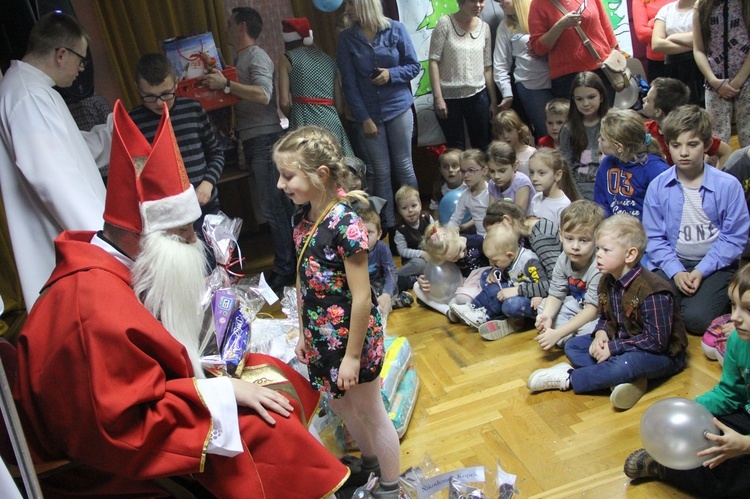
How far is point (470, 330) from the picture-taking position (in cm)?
339

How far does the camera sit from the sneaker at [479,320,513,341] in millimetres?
3230

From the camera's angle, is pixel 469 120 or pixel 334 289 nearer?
pixel 334 289

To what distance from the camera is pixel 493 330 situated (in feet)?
10.6

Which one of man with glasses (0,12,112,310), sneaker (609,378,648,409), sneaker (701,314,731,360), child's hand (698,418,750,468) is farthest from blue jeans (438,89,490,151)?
child's hand (698,418,750,468)

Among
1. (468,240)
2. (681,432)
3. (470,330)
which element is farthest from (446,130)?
(681,432)

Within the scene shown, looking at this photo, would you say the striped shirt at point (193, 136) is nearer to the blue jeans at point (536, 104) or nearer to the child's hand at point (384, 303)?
the child's hand at point (384, 303)

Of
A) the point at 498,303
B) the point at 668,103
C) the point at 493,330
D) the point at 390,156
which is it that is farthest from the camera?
the point at 390,156

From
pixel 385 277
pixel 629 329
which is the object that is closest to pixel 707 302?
pixel 629 329

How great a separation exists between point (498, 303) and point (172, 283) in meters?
2.08

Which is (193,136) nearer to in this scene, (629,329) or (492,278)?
(492,278)

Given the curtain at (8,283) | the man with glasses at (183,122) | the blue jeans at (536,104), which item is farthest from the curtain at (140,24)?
the blue jeans at (536,104)

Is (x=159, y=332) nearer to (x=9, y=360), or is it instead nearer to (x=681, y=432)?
(x=9, y=360)

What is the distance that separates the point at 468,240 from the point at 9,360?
268 centimetres

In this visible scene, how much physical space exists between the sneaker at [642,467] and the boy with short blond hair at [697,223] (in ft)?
3.45
